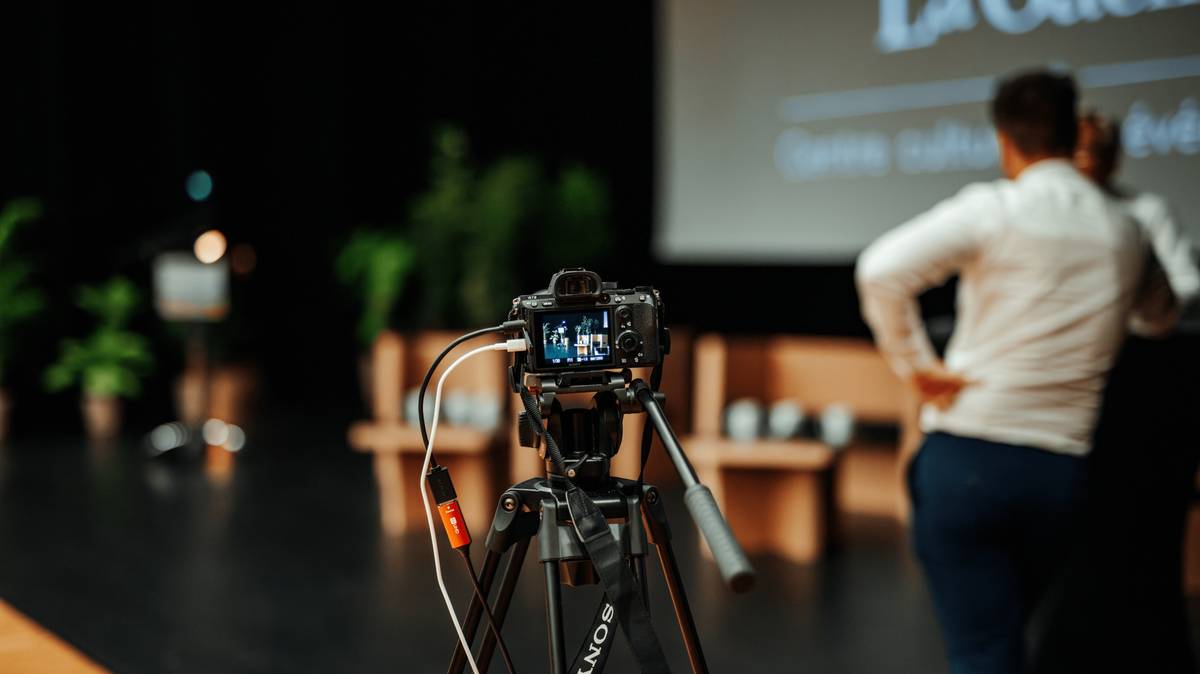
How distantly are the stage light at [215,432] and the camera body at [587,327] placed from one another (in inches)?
178

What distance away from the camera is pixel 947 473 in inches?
71.9

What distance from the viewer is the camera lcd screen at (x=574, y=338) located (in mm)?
1354

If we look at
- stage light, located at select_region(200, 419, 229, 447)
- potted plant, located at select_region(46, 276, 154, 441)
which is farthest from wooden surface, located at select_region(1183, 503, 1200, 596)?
potted plant, located at select_region(46, 276, 154, 441)

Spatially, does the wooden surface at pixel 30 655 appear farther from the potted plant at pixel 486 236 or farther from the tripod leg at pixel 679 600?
the potted plant at pixel 486 236

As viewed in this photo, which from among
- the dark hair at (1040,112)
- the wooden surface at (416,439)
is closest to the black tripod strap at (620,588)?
the dark hair at (1040,112)

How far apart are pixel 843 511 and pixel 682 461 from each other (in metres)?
3.42

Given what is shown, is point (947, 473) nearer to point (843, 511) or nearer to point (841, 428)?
point (841, 428)

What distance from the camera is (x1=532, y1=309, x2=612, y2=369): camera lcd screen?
135 centimetres

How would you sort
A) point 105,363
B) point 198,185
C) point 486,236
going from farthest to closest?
1. point 198,185
2. point 105,363
3. point 486,236

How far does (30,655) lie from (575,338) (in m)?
1.42

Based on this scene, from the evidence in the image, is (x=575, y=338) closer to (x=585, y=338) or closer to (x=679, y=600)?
(x=585, y=338)

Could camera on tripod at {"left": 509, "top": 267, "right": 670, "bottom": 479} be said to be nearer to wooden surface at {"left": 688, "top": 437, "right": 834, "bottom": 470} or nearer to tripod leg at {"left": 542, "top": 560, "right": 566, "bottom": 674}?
tripod leg at {"left": 542, "top": 560, "right": 566, "bottom": 674}

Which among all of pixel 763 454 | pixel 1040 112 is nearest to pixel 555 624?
pixel 1040 112

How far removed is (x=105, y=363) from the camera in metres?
6.25
